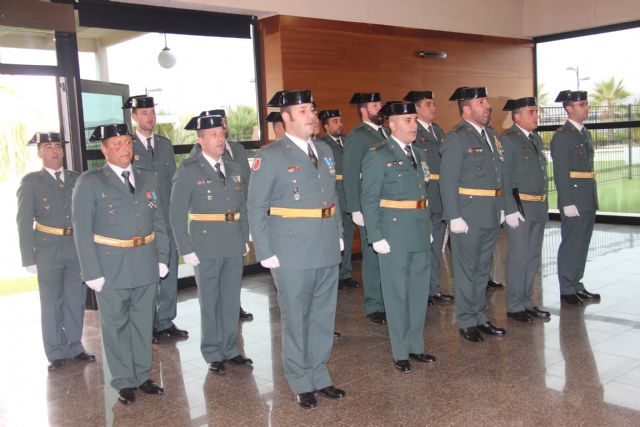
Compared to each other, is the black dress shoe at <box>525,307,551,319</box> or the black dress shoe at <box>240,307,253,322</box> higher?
the black dress shoe at <box>525,307,551,319</box>

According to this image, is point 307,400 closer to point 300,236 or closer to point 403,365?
point 403,365

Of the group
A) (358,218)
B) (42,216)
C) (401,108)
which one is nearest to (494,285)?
(358,218)

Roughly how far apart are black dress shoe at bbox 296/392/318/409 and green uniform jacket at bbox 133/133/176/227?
221 cm

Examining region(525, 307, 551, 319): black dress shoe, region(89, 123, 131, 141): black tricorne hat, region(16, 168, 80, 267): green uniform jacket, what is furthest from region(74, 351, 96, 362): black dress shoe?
region(525, 307, 551, 319): black dress shoe

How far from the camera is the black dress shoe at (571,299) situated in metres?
5.62

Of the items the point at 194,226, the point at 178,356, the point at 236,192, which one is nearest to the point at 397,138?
the point at 236,192

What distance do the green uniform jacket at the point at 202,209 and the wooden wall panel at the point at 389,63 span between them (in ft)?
11.6

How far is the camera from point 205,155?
14.4ft

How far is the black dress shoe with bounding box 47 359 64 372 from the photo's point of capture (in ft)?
15.3

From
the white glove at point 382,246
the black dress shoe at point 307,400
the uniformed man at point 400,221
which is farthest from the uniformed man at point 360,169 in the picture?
the black dress shoe at point 307,400

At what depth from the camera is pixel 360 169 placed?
5.47 meters

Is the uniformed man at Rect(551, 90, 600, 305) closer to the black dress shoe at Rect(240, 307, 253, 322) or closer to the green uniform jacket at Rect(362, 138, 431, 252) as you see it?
the green uniform jacket at Rect(362, 138, 431, 252)

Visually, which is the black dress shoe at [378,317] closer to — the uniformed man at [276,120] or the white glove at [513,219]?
the white glove at [513,219]

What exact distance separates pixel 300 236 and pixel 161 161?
2162mm
